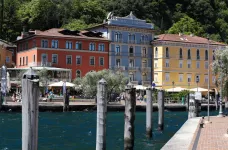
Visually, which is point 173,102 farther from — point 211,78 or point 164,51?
point 211,78

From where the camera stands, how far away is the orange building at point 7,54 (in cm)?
6731

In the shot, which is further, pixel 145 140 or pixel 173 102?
pixel 173 102

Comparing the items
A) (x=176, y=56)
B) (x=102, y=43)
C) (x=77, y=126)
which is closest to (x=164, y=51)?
(x=176, y=56)

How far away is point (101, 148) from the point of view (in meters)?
16.7

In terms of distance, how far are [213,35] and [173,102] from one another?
149 ft

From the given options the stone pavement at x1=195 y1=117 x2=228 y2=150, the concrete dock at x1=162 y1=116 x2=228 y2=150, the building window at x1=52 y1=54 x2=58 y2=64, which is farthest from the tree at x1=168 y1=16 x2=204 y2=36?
the concrete dock at x1=162 y1=116 x2=228 y2=150

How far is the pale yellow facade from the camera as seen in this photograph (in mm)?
72250

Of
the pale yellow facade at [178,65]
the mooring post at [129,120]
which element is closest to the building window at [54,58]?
the pale yellow facade at [178,65]

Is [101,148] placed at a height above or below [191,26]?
below

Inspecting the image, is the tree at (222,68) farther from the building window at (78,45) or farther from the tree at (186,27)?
the tree at (186,27)

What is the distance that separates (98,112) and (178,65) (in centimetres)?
5786

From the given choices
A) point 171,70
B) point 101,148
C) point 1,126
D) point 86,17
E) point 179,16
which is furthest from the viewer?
point 179,16

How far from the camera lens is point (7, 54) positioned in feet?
227

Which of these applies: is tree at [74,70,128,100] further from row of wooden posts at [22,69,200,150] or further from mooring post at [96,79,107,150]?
mooring post at [96,79,107,150]
